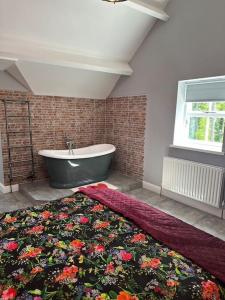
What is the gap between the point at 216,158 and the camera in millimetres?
3004

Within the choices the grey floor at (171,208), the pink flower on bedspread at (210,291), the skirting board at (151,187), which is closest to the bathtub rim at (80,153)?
the grey floor at (171,208)

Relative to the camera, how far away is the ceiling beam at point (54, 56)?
2891mm

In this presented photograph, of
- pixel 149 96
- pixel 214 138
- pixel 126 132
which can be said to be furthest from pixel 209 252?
pixel 126 132

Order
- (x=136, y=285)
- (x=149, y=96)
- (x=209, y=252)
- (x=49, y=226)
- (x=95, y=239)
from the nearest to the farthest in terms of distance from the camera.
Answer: (x=136, y=285), (x=209, y=252), (x=95, y=239), (x=49, y=226), (x=149, y=96)

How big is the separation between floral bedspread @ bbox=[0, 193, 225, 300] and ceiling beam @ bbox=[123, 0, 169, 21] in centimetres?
266

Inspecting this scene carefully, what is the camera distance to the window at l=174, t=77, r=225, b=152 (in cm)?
305

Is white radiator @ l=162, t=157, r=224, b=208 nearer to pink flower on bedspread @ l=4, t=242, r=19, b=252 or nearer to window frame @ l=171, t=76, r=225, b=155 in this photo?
window frame @ l=171, t=76, r=225, b=155

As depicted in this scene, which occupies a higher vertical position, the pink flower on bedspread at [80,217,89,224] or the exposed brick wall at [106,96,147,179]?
the exposed brick wall at [106,96,147,179]

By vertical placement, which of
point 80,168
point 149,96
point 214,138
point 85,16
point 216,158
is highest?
point 85,16

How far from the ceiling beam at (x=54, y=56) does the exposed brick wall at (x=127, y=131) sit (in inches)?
26.1

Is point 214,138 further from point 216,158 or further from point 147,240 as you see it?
point 147,240

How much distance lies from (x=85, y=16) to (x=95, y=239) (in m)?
2.89

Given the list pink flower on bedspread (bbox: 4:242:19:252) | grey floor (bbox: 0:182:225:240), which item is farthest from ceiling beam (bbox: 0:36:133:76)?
pink flower on bedspread (bbox: 4:242:19:252)

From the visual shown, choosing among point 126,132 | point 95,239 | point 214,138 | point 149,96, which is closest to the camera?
point 95,239
